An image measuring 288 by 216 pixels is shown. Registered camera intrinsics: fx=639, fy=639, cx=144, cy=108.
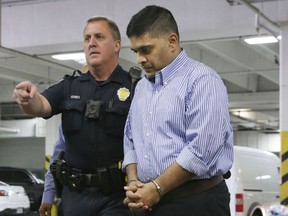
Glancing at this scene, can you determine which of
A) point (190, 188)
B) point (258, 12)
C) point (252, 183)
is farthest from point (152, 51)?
point (252, 183)

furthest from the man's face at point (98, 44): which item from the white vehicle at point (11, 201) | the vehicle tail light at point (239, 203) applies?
the white vehicle at point (11, 201)

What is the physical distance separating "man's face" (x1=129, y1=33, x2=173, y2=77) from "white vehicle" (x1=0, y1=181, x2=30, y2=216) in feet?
42.6

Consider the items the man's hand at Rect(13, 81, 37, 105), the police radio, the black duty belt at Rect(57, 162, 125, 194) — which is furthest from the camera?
the police radio

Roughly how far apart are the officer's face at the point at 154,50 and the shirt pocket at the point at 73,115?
823 millimetres

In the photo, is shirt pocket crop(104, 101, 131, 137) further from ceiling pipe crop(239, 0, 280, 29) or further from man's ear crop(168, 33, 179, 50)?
ceiling pipe crop(239, 0, 280, 29)

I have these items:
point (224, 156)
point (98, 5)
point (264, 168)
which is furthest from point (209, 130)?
point (264, 168)

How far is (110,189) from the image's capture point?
3.39 metres

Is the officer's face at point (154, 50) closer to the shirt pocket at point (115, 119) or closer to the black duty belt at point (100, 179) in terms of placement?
the shirt pocket at point (115, 119)

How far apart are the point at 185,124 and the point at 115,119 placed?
863mm

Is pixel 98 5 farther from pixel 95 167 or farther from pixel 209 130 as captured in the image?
pixel 209 130

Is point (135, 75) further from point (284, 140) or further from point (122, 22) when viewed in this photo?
point (122, 22)

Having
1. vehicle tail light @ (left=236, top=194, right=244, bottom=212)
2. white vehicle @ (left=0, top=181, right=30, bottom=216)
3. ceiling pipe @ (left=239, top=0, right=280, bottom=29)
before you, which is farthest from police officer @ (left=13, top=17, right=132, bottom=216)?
white vehicle @ (left=0, top=181, right=30, bottom=216)

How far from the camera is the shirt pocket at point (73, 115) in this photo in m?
3.46

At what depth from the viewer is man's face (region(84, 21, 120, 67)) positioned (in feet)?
11.3
